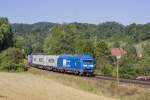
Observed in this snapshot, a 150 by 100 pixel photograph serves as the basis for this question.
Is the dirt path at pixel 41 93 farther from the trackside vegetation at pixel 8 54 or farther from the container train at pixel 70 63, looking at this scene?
the trackside vegetation at pixel 8 54

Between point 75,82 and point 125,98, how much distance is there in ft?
41.9

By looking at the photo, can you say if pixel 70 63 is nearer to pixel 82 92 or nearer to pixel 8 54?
pixel 82 92

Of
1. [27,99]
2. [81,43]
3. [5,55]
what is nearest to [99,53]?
[81,43]

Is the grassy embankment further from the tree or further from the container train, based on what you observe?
the tree

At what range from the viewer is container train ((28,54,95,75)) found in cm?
5944

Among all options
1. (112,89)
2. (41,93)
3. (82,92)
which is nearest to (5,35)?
(82,92)

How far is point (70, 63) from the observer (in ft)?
211

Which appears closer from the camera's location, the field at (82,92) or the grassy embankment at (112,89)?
the field at (82,92)

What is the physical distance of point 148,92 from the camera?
33844mm

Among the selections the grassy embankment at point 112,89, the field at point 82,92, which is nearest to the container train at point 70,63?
the grassy embankment at point 112,89

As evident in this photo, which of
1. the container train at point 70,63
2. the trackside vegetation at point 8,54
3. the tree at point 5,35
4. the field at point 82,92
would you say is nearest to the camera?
→ the field at point 82,92

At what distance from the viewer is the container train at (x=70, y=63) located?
5944 cm

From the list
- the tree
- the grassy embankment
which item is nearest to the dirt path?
the grassy embankment

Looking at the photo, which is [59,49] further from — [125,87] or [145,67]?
[125,87]
